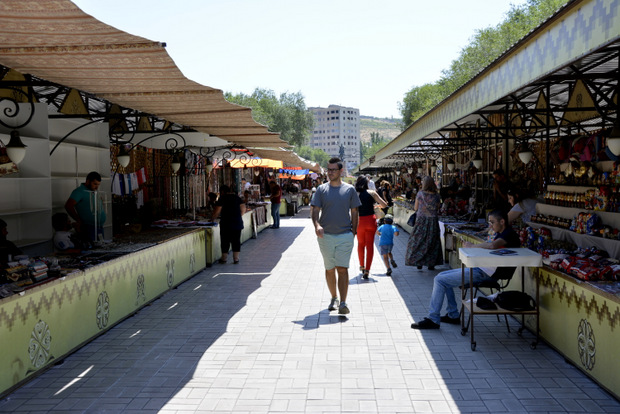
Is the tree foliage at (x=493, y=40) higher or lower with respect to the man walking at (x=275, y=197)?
higher

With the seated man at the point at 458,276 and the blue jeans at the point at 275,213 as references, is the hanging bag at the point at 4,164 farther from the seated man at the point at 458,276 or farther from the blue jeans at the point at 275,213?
the blue jeans at the point at 275,213

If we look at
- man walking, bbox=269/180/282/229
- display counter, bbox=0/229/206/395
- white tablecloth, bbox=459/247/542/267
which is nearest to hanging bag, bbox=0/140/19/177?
display counter, bbox=0/229/206/395

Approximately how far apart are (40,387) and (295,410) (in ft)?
7.41

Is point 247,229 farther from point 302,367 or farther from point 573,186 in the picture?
point 302,367

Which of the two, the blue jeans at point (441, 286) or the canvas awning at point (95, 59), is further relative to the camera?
the blue jeans at point (441, 286)

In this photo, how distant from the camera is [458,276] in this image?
20.5 feet

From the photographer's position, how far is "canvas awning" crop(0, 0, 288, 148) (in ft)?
12.1

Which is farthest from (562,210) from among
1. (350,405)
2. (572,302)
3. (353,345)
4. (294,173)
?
(294,173)

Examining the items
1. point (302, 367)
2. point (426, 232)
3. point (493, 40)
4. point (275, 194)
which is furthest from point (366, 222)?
A: point (493, 40)

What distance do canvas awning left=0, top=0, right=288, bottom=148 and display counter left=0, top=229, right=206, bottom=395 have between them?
2.01 meters

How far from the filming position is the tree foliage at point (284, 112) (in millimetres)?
65688

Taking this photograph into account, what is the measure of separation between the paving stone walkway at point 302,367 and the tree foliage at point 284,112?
191 feet

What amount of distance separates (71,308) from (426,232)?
20.3 ft

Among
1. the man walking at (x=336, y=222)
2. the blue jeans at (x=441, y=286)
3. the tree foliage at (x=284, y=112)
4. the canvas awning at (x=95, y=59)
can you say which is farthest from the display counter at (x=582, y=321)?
the tree foliage at (x=284, y=112)
